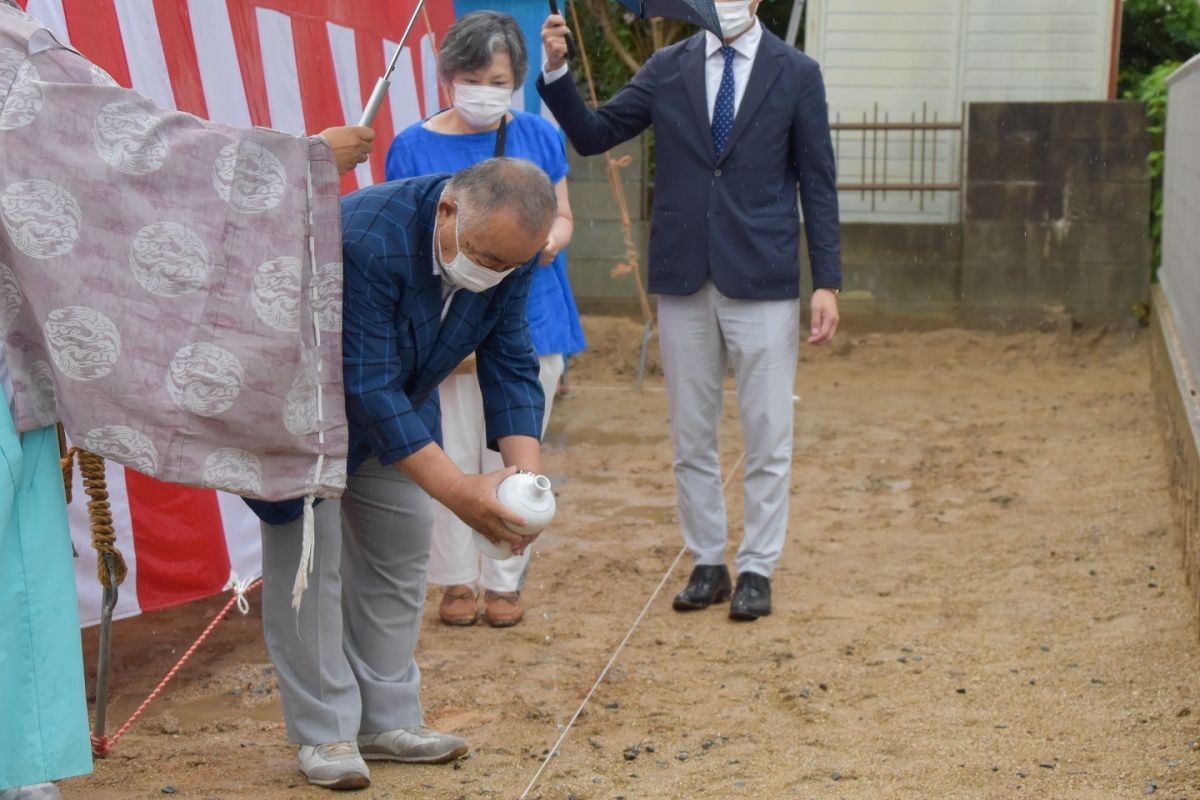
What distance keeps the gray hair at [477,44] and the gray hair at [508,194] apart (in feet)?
4.51

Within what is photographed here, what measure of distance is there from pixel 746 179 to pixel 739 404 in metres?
0.68

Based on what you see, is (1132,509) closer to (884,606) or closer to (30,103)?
(884,606)

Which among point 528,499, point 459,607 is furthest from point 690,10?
point 459,607

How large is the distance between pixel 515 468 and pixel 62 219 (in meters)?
0.96

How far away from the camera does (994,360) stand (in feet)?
31.2

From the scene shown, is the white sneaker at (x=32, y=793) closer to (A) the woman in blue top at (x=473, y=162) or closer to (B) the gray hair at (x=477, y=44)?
(A) the woman in blue top at (x=473, y=162)

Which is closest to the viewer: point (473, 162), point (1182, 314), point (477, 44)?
point (477, 44)

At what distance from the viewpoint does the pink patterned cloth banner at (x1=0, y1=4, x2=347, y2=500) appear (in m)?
2.47

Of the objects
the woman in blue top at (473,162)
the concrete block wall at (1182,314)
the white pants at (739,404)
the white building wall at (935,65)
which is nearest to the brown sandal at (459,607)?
the woman in blue top at (473,162)

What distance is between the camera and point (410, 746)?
10.7 feet

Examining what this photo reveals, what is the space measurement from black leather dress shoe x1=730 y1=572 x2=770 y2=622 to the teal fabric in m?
2.25

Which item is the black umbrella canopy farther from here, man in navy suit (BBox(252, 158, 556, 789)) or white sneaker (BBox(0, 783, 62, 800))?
white sneaker (BBox(0, 783, 62, 800))

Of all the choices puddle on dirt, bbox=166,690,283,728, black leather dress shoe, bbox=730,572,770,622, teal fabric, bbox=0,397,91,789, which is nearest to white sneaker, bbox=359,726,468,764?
puddle on dirt, bbox=166,690,283,728

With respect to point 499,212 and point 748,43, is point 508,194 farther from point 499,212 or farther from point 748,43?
point 748,43
